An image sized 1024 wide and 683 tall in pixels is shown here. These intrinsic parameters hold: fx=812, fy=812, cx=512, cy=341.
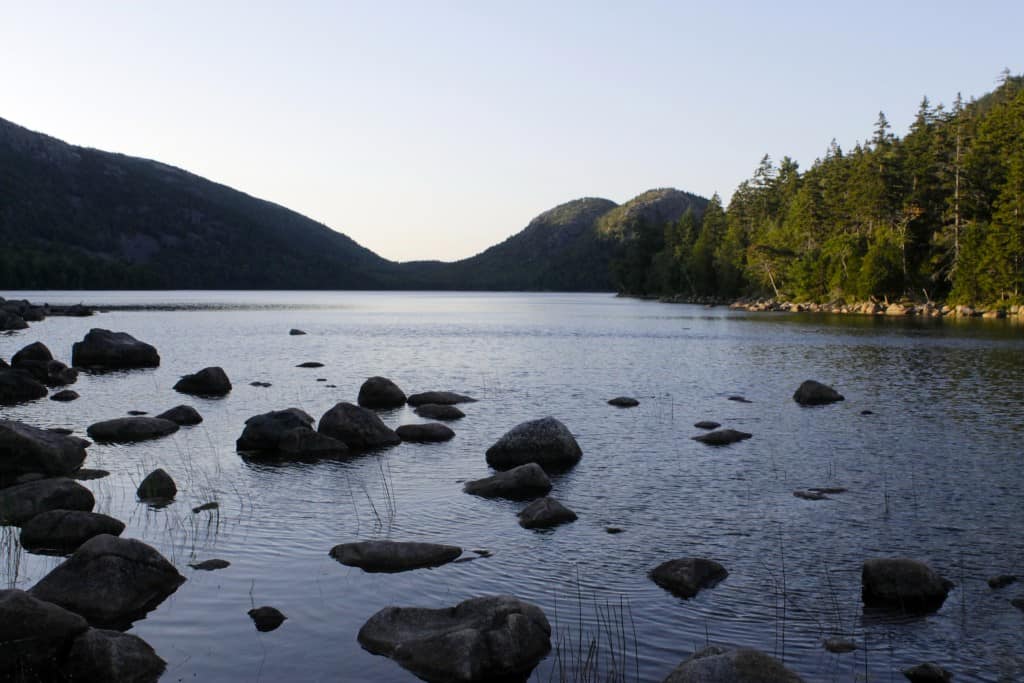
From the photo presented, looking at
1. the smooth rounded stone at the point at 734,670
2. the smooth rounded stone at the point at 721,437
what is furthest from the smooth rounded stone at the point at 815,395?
the smooth rounded stone at the point at 734,670

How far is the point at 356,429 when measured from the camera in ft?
92.5

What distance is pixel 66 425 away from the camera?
104ft

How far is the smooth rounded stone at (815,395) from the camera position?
3875cm

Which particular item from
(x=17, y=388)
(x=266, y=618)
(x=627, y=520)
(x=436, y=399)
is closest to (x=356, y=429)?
(x=436, y=399)

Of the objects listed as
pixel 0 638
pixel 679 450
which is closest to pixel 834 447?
pixel 679 450

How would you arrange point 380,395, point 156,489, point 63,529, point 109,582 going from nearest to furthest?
point 109,582 < point 63,529 < point 156,489 < point 380,395

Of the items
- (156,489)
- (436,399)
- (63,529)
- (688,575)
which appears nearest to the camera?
(688,575)

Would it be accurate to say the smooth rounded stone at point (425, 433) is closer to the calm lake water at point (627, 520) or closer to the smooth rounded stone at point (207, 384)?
the calm lake water at point (627, 520)

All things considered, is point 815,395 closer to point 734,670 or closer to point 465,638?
point 465,638

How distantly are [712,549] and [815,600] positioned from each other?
303cm

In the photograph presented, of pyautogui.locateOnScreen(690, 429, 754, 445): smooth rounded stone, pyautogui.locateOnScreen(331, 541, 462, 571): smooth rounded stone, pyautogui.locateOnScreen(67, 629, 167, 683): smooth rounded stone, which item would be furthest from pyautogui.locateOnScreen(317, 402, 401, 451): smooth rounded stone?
pyautogui.locateOnScreen(67, 629, 167, 683): smooth rounded stone

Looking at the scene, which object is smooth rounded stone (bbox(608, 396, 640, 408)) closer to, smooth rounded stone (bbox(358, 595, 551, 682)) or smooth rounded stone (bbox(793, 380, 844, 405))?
smooth rounded stone (bbox(793, 380, 844, 405))

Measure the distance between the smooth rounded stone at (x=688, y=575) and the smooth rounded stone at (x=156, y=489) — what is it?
1299cm

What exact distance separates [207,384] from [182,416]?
30.6 feet
